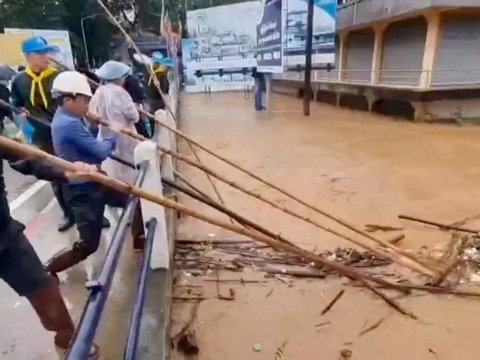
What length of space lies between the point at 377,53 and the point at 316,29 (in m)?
3.59

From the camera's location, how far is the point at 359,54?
59.1 feet

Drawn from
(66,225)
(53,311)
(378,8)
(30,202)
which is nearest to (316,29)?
(378,8)

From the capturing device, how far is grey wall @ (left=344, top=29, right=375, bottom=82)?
16.9 metres

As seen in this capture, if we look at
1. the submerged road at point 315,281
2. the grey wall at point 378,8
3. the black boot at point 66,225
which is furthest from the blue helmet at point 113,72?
the grey wall at point 378,8

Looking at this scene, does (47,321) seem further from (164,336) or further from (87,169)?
(87,169)

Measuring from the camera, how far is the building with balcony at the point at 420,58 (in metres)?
12.4

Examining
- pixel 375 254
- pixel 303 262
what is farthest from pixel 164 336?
pixel 375 254

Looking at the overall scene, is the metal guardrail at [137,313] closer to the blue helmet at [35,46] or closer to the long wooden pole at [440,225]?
the blue helmet at [35,46]

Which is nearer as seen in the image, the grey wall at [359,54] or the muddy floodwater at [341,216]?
the muddy floodwater at [341,216]

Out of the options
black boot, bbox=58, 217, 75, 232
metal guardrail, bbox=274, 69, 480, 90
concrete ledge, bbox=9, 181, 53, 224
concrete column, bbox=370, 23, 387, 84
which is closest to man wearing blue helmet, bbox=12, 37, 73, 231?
black boot, bbox=58, 217, 75, 232

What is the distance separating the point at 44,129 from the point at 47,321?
95.1 inches

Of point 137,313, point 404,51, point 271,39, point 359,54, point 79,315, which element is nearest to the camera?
point 137,313

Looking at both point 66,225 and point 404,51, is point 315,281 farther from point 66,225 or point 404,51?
point 404,51

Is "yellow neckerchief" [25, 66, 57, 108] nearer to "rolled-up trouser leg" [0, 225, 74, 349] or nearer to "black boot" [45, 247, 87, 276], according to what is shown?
"black boot" [45, 247, 87, 276]
